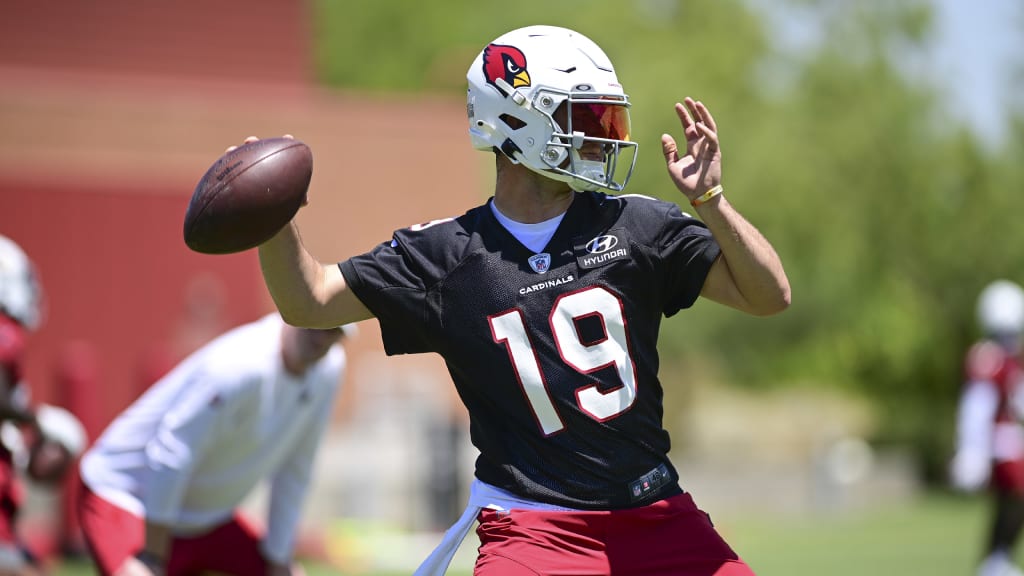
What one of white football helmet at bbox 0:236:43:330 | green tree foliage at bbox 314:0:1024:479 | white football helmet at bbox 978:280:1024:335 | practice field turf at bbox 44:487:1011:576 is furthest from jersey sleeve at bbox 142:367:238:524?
green tree foliage at bbox 314:0:1024:479

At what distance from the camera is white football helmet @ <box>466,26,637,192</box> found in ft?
12.9

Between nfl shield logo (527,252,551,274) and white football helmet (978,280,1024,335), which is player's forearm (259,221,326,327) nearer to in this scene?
nfl shield logo (527,252,551,274)

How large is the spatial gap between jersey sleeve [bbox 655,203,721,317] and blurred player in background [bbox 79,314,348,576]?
200 centimetres

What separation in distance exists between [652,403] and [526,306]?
0.46 m

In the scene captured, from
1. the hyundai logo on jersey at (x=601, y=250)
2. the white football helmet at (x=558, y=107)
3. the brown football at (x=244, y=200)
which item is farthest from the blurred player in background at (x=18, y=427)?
the hyundai logo on jersey at (x=601, y=250)

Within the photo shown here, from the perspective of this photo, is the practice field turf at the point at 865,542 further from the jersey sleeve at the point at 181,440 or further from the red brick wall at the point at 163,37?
the red brick wall at the point at 163,37

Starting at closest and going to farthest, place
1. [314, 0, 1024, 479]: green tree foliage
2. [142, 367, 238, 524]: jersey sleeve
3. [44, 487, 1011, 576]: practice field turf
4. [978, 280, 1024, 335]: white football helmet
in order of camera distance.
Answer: [142, 367, 238, 524]: jersey sleeve → [978, 280, 1024, 335]: white football helmet → [44, 487, 1011, 576]: practice field turf → [314, 0, 1024, 479]: green tree foliage

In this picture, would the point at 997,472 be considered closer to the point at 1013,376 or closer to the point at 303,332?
the point at 1013,376

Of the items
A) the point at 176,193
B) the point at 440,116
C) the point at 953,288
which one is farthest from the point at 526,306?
the point at 953,288

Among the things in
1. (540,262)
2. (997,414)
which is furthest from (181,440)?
(997,414)

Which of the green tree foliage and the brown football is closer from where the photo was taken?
the brown football

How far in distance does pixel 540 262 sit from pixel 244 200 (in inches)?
33.5

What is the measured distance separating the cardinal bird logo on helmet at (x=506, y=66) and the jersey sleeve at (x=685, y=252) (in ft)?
1.94

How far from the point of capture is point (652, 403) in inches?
154
